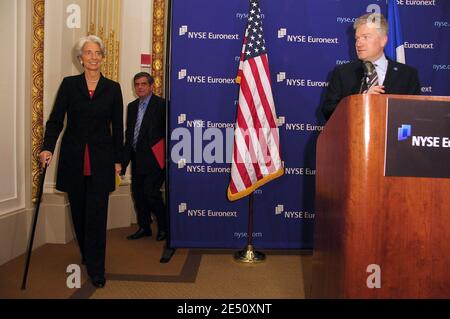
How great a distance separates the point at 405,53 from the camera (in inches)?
143

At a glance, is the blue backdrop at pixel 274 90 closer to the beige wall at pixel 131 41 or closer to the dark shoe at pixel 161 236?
the dark shoe at pixel 161 236

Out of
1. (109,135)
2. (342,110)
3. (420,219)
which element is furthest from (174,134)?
(420,219)

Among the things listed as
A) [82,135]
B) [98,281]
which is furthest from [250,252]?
[82,135]

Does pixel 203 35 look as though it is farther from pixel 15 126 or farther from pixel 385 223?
pixel 385 223

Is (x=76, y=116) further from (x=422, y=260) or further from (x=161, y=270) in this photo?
(x=422, y=260)

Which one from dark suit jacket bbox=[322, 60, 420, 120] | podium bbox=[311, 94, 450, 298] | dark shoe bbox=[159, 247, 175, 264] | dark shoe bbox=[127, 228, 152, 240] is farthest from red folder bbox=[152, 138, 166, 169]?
podium bbox=[311, 94, 450, 298]

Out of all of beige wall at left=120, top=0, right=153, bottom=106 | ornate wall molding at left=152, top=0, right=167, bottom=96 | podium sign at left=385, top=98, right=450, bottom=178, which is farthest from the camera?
ornate wall molding at left=152, top=0, right=167, bottom=96

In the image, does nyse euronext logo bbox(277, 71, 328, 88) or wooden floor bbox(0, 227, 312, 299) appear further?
nyse euronext logo bbox(277, 71, 328, 88)

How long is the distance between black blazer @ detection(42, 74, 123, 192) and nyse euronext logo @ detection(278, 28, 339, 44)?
64.7 inches

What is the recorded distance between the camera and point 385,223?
1.62 m

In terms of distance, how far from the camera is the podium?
5.27 ft

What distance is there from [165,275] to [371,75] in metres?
2.08

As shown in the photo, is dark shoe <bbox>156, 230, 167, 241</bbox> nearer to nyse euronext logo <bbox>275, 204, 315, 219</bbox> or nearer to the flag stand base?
the flag stand base

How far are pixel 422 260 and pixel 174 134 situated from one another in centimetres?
245
